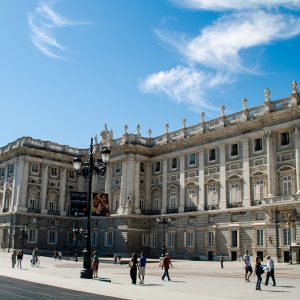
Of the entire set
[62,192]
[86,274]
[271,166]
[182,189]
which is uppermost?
[271,166]

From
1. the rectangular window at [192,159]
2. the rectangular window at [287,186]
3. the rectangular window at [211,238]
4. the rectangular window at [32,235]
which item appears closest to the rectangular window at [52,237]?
the rectangular window at [32,235]

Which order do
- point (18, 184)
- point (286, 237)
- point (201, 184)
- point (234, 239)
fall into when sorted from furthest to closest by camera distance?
1. point (18, 184)
2. point (201, 184)
3. point (234, 239)
4. point (286, 237)

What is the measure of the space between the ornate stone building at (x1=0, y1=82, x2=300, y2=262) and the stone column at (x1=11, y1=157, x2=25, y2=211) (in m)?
0.16

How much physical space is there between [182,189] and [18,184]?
26.3m

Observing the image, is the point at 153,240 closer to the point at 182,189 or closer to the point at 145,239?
the point at 145,239

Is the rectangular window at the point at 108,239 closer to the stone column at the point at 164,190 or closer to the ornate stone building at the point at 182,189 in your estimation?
the ornate stone building at the point at 182,189

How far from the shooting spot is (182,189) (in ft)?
206

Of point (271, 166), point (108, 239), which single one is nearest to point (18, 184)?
point (108, 239)

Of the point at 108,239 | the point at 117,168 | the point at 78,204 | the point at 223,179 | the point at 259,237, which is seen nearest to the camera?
the point at 78,204

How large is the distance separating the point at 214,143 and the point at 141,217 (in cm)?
1628

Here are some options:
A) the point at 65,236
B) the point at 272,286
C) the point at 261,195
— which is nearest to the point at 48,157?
the point at 65,236

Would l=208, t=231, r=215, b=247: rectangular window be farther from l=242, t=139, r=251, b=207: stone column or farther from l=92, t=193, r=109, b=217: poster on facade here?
l=92, t=193, r=109, b=217: poster on facade

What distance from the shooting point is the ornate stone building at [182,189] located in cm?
5009

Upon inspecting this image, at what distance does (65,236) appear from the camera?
75000 mm
